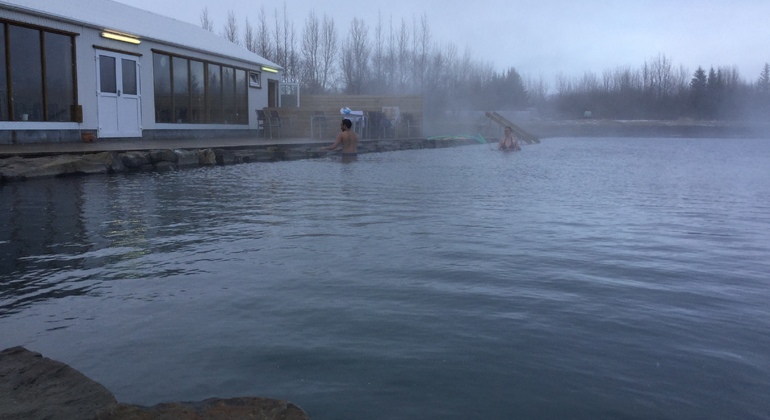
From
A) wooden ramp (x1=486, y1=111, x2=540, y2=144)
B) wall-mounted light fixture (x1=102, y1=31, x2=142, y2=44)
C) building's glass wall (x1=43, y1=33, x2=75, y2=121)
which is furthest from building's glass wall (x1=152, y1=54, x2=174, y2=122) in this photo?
wooden ramp (x1=486, y1=111, x2=540, y2=144)

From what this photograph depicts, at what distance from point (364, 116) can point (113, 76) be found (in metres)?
9.66

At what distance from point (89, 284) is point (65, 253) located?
1.11m

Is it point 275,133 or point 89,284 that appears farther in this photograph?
point 275,133

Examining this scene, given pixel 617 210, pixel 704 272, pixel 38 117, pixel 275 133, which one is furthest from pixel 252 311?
pixel 275 133

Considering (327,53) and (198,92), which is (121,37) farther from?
(327,53)

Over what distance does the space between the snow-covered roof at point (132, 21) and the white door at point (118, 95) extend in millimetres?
776

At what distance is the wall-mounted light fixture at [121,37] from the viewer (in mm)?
15852

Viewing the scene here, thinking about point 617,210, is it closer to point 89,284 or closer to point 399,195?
point 399,195

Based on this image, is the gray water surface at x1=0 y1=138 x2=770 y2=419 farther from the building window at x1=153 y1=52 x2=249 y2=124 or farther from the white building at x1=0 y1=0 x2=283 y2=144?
the building window at x1=153 y1=52 x2=249 y2=124

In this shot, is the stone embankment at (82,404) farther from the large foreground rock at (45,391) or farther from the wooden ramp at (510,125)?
the wooden ramp at (510,125)

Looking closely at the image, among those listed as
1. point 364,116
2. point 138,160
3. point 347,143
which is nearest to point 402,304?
point 138,160

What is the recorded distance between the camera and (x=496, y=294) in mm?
4168

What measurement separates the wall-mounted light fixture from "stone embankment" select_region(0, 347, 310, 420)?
14842 millimetres

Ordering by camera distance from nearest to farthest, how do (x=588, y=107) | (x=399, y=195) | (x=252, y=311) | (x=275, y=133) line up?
(x=252, y=311)
(x=399, y=195)
(x=275, y=133)
(x=588, y=107)
